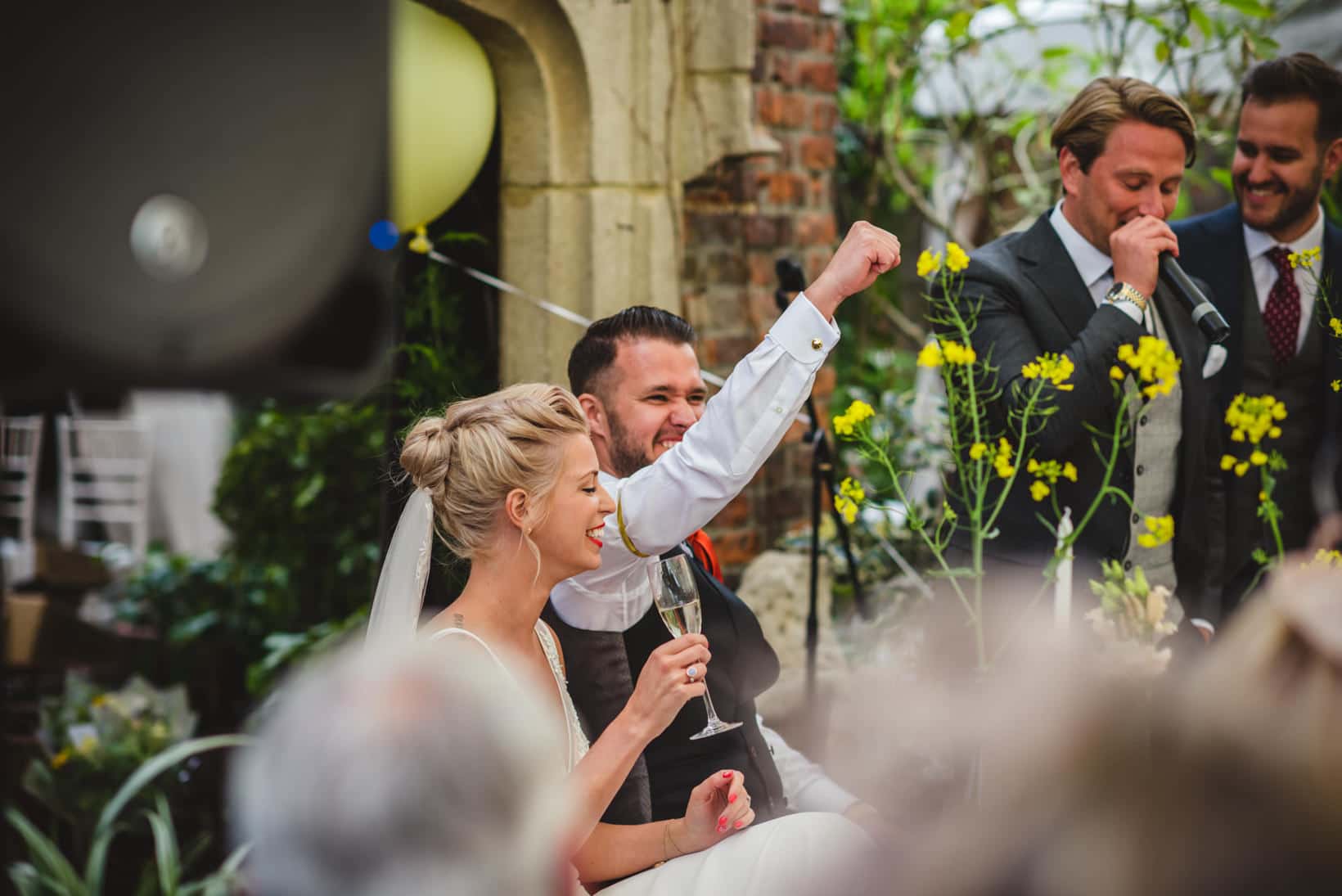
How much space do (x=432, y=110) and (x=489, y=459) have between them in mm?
1322

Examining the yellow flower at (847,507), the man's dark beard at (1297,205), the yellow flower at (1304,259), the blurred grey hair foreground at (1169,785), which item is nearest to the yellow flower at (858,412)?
the yellow flower at (847,507)

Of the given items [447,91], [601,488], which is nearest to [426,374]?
[447,91]

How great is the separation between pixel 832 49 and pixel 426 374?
4.94ft

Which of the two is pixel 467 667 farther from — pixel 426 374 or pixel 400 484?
pixel 426 374

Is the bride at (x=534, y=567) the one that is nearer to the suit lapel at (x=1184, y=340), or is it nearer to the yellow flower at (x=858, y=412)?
the yellow flower at (x=858, y=412)

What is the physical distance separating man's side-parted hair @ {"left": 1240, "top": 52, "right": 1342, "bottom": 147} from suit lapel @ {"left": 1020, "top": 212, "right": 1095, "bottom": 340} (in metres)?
0.55

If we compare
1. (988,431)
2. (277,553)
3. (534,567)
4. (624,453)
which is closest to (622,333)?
(624,453)

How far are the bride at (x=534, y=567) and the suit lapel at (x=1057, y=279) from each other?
2.87 feet

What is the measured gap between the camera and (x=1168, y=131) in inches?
84.6

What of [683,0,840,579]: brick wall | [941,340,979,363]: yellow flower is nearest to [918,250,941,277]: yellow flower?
[941,340,979,363]: yellow flower

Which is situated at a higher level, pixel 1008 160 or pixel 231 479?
pixel 1008 160

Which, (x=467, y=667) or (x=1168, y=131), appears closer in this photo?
(x=467, y=667)

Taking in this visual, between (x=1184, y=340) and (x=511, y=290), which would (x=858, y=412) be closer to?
(x=1184, y=340)

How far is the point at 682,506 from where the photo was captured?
1845mm
